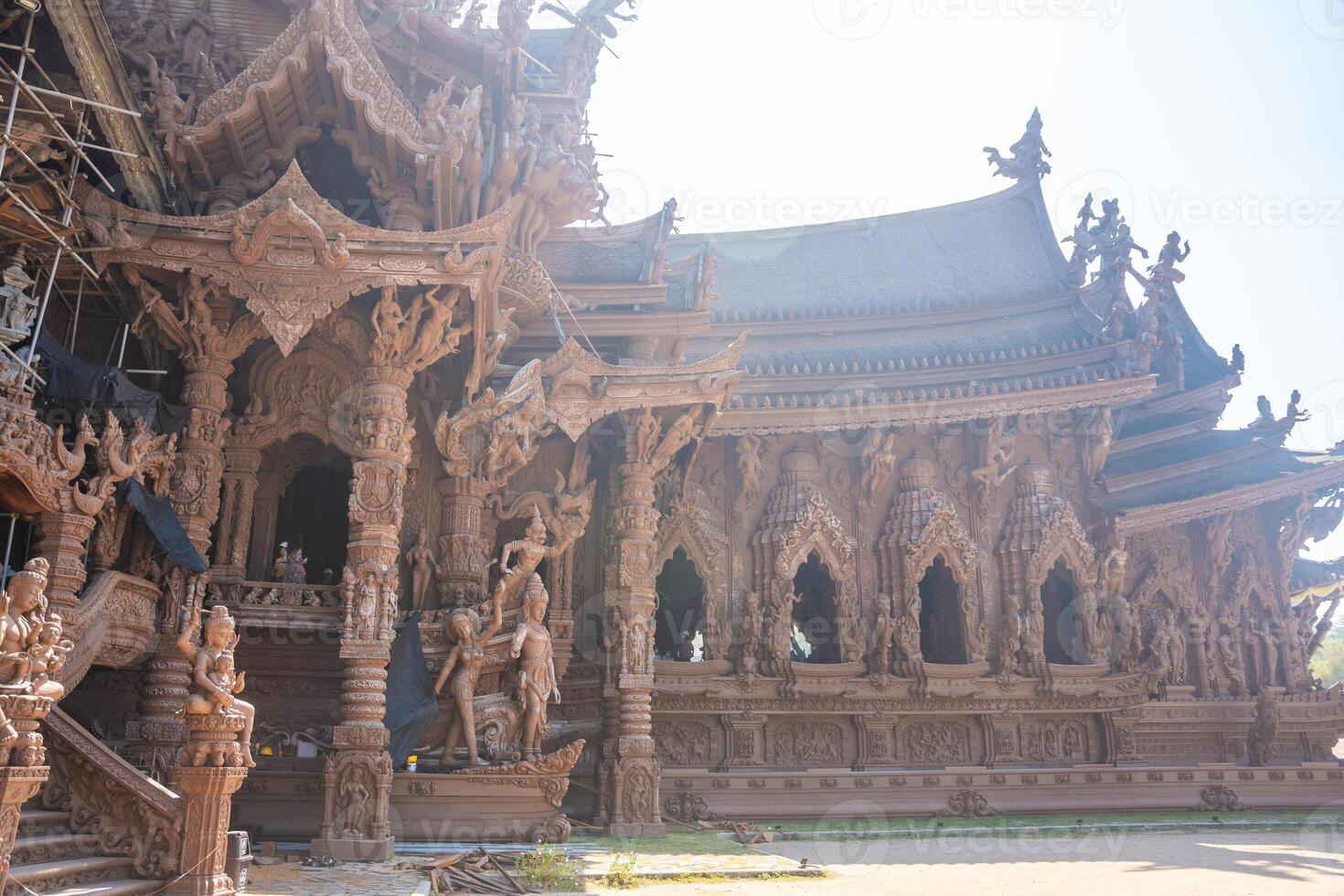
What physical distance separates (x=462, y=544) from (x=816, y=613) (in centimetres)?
723

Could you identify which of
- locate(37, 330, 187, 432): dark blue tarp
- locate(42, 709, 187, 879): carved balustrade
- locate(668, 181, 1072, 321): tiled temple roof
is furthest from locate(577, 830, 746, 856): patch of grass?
locate(668, 181, 1072, 321): tiled temple roof

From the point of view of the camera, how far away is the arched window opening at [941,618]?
15688 mm

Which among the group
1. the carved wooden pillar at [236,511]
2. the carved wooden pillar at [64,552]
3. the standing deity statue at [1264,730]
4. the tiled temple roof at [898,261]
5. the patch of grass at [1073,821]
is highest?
the tiled temple roof at [898,261]

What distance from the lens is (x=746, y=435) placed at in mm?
15250

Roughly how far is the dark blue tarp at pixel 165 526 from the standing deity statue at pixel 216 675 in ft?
9.15

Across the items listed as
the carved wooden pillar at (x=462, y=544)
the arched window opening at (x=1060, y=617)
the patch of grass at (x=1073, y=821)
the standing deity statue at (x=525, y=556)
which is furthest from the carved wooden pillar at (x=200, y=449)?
the arched window opening at (x=1060, y=617)

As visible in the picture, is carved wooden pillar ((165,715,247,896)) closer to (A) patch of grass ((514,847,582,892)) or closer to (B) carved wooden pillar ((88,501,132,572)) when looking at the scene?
(A) patch of grass ((514,847,582,892))

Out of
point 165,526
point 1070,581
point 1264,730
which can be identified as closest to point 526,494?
point 165,526

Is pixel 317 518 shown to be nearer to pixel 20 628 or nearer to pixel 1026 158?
pixel 20 628

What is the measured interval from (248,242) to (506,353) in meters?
4.47

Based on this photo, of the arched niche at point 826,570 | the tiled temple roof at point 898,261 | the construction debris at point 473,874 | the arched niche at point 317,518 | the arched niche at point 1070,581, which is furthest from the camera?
the tiled temple roof at point 898,261

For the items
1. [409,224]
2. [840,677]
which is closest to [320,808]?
[409,224]

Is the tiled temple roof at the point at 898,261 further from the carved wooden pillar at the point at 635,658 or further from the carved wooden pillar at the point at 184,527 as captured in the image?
the carved wooden pillar at the point at 184,527

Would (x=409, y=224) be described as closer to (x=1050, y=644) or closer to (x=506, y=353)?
(x=506, y=353)
